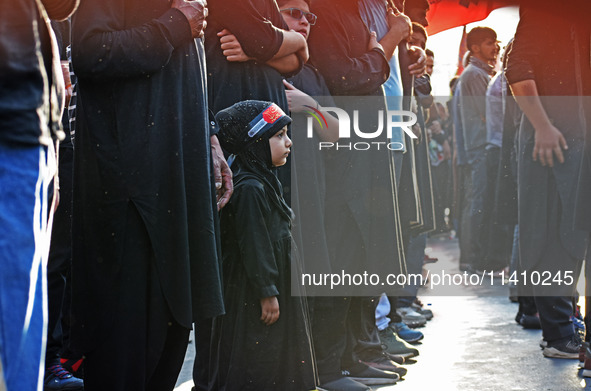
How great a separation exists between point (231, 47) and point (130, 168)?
3.35ft

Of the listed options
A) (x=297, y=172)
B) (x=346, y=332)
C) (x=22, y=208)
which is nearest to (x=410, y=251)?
(x=346, y=332)

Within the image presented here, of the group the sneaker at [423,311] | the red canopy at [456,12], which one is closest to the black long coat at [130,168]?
the sneaker at [423,311]

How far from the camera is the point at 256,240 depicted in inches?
131

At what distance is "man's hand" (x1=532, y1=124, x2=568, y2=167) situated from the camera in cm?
518

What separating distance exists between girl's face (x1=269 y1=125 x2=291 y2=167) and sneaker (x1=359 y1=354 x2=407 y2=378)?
1.66 meters

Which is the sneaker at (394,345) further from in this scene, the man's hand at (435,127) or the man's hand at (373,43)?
the man's hand at (435,127)

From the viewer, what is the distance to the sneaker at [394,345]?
17.5ft

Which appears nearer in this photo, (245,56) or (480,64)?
(245,56)

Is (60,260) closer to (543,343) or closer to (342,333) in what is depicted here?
(342,333)

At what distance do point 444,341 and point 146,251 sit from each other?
3.49 m

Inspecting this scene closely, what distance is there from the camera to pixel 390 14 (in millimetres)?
5305

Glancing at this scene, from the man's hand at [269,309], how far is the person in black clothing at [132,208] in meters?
0.57

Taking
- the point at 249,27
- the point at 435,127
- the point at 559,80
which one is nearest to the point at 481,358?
the point at 559,80

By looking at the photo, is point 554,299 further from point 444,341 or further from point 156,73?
point 156,73
